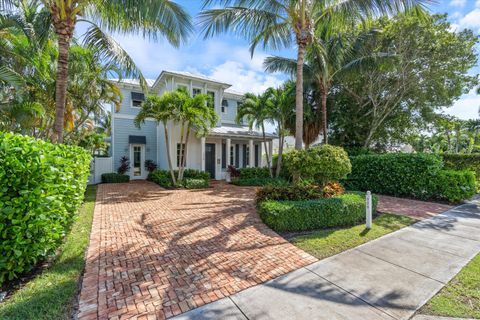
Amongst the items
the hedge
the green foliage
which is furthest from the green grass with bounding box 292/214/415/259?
the hedge

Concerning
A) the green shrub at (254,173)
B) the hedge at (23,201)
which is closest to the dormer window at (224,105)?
the green shrub at (254,173)

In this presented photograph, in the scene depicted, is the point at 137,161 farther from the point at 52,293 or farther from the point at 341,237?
the point at 341,237

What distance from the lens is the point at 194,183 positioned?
1315cm

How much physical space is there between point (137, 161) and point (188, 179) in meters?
6.36

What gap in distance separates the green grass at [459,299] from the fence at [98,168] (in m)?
17.5

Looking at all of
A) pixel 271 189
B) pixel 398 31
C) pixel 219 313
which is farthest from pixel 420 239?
pixel 398 31

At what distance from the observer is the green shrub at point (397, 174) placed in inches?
376

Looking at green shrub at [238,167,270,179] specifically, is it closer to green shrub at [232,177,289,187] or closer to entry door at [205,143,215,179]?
green shrub at [232,177,289,187]

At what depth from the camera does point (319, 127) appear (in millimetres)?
15789

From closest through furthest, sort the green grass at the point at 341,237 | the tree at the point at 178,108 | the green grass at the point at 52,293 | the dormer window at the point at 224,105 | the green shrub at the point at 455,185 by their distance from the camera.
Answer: the green grass at the point at 52,293 → the green grass at the point at 341,237 → the green shrub at the point at 455,185 → the tree at the point at 178,108 → the dormer window at the point at 224,105

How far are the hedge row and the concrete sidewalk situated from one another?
4.94m

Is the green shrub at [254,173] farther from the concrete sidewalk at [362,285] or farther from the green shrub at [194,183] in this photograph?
the concrete sidewalk at [362,285]

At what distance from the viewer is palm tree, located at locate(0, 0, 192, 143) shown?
248 inches

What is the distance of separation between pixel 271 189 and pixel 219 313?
4799 millimetres
